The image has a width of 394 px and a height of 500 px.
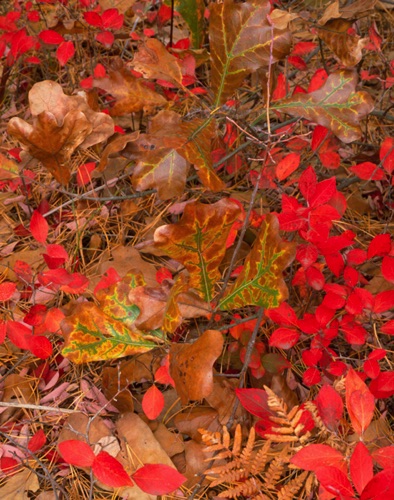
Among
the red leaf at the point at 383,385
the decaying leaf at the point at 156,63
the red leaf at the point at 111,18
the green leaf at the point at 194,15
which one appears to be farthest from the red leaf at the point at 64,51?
the red leaf at the point at 383,385

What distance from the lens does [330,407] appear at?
45.7 inches

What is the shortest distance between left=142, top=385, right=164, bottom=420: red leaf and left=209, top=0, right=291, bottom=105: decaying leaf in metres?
0.73

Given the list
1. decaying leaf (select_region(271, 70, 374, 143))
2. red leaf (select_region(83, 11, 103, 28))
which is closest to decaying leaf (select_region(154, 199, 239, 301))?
decaying leaf (select_region(271, 70, 374, 143))

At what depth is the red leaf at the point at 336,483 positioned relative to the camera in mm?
985

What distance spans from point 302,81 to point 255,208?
0.65 metres

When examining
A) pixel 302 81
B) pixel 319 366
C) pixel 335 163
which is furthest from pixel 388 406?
pixel 302 81

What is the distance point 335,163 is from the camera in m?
1.59

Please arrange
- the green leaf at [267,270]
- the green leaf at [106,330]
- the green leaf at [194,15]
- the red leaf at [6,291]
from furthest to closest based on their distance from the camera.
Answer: the green leaf at [194,15] → the red leaf at [6,291] → the green leaf at [106,330] → the green leaf at [267,270]

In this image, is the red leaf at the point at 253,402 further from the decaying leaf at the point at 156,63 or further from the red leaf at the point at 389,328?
the decaying leaf at the point at 156,63

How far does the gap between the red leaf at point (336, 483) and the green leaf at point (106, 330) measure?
48cm

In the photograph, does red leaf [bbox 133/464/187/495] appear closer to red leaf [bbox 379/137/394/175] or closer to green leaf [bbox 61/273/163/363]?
green leaf [bbox 61/273/163/363]

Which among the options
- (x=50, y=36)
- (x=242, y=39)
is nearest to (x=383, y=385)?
(x=242, y=39)

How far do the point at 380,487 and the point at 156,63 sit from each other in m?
1.00

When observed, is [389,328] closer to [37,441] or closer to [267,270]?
[267,270]
